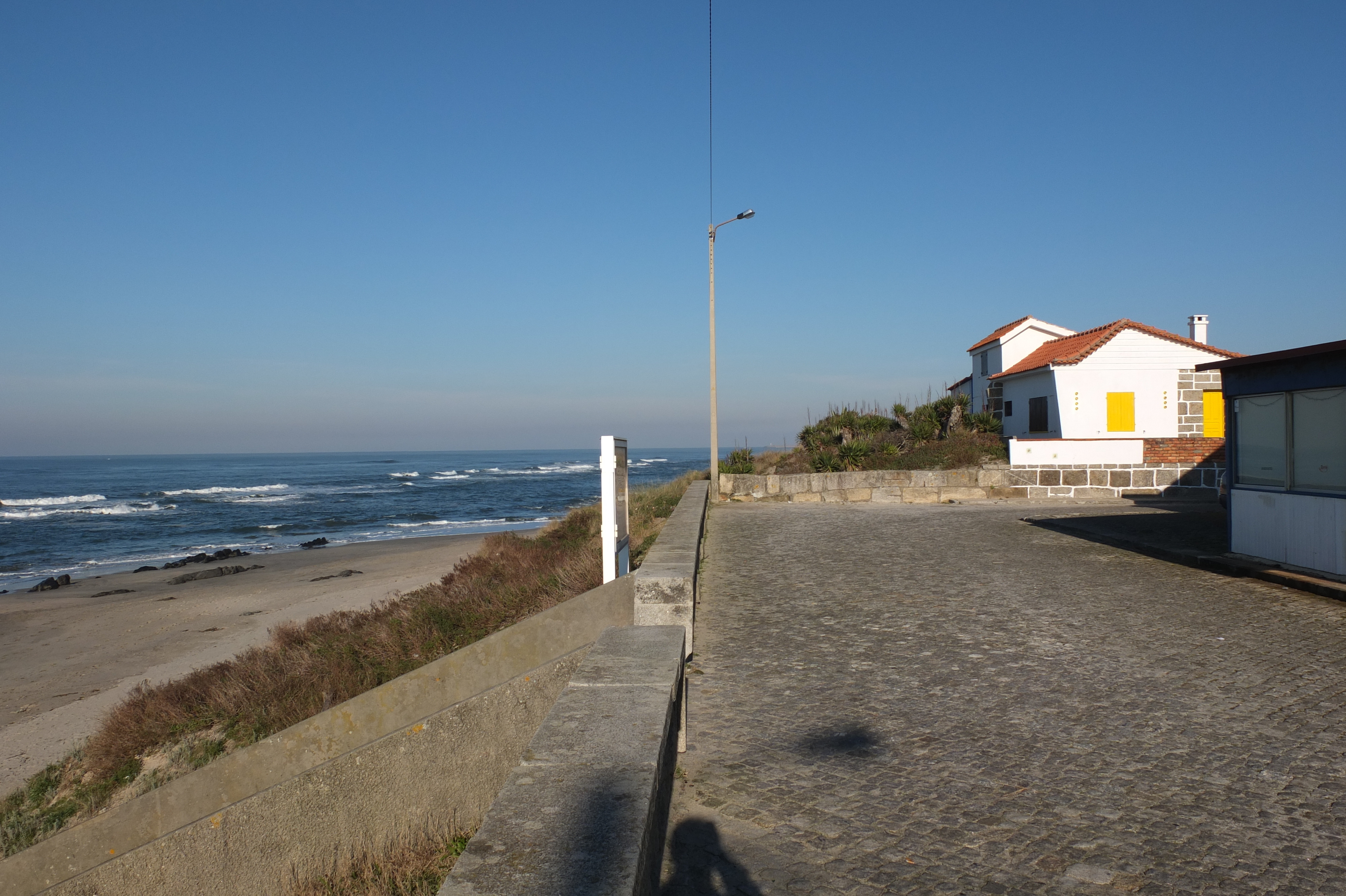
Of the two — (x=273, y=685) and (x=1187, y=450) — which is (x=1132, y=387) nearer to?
(x=1187, y=450)

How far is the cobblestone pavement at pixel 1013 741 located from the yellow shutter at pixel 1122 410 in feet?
49.5

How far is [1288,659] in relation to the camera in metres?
5.91

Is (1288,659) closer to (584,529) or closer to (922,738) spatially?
(922,738)

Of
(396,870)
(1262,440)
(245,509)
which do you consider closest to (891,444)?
(1262,440)

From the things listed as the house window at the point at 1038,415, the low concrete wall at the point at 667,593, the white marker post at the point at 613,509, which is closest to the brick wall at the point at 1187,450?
the house window at the point at 1038,415

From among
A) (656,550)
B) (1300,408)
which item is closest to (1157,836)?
(656,550)

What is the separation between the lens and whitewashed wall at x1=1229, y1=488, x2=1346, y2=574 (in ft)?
27.3

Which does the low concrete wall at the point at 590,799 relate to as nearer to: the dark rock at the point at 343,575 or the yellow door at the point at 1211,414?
the dark rock at the point at 343,575

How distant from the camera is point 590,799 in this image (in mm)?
2545

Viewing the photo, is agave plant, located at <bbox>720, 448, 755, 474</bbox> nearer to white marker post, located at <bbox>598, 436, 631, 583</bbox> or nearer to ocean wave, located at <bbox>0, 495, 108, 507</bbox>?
white marker post, located at <bbox>598, 436, 631, 583</bbox>

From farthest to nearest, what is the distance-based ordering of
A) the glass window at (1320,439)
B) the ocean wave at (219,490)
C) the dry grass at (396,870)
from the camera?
the ocean wave at (219,490)
the glass window at (1320,439)
the dry grass at (396,870)

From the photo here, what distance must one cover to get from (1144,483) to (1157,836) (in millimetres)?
18073

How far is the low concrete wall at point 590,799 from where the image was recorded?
2.11 m

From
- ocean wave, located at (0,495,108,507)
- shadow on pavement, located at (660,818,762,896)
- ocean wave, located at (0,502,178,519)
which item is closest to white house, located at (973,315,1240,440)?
shadow on pavement, located at (660,818,762,896)
